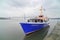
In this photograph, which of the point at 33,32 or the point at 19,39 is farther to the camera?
the point at 33,32

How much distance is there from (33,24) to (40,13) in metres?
16.5

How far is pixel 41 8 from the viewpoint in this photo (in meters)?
42.1

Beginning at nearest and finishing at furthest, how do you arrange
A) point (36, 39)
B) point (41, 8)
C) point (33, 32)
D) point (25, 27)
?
point (36, 39) < point (25, 27) < point (33, 32) < point (41, 8)

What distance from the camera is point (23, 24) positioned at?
84.0 ft

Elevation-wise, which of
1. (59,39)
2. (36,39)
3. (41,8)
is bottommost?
(36,39)

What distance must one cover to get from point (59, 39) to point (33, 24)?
35.2 ft

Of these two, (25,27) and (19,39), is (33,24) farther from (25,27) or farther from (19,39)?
(19,39)

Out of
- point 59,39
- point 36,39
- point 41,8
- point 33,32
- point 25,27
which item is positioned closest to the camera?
point 59,39

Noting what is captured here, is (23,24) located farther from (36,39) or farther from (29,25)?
(36,39)

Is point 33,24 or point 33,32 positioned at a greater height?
point 33,24

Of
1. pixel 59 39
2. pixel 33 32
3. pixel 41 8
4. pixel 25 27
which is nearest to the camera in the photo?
pixel 59 39

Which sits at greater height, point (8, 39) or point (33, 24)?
point (33, 24)

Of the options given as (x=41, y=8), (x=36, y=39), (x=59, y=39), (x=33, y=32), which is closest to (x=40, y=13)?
(x=41, y=8)

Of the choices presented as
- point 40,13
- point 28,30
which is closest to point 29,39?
point 28,30
